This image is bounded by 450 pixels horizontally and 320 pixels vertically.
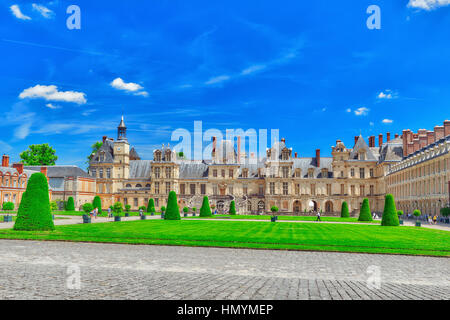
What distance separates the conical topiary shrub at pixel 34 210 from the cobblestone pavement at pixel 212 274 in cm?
682

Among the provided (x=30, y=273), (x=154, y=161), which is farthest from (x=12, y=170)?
(x=30, y=273)

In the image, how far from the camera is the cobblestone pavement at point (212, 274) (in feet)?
26.5

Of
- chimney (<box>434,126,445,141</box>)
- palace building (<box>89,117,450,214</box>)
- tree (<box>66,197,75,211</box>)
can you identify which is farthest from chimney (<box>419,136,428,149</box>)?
tree (<box>66,197,75,211</box>)

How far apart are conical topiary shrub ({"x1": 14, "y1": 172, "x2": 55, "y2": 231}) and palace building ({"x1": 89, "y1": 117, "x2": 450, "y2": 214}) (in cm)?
4680

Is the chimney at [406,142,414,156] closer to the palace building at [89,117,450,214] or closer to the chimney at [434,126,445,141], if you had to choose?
the palace building at [89,117,450,214]

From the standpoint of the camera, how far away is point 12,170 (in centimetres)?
6544

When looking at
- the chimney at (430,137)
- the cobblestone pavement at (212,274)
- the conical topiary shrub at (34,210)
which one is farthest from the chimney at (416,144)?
the conical topiary shrub at (34,210)

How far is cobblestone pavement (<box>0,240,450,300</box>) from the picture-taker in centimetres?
809

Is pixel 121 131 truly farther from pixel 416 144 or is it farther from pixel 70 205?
pixel 416 144

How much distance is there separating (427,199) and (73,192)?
58.2 m

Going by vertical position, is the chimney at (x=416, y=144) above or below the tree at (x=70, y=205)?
above

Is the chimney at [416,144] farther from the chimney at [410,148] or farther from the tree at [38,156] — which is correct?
the tree at [38,156]

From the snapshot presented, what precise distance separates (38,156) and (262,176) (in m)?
46.4

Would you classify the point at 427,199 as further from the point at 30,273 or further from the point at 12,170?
the point at 12,170
